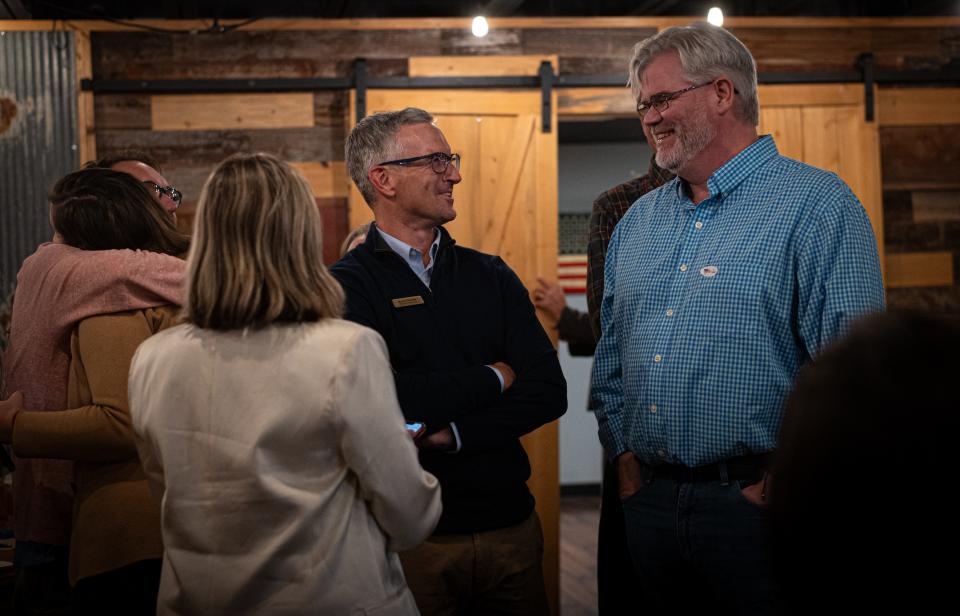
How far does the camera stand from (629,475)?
2248mm

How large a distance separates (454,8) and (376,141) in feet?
14.8

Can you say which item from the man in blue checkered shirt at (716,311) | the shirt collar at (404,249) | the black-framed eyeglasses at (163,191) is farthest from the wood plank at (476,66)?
the man in blue checkered shirt at (716,311)

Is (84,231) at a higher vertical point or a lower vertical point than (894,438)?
higher

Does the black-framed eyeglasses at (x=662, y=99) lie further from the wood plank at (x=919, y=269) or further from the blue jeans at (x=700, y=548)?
the wood plank at (x=919, y=269)

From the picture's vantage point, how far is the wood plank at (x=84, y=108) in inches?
195

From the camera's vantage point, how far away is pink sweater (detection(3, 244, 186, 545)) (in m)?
2.18

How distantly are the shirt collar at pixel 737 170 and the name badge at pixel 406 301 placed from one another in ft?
2.50

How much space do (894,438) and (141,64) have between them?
507cm

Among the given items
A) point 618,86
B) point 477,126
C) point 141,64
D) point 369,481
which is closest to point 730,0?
point 618,86

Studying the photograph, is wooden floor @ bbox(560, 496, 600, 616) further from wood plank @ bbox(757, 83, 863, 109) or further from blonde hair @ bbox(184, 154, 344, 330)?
blonde hair @ bbox(184, 154, 344, 330)

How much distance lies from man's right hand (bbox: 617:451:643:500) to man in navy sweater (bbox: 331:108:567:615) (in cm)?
25

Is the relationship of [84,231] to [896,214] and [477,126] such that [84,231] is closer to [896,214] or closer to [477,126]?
[477,126]

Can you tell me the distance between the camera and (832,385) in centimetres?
70

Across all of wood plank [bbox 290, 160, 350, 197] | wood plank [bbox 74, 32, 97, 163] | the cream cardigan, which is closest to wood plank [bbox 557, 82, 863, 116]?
wood plank [bbox 290, 160, 350, 197]
